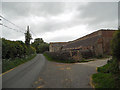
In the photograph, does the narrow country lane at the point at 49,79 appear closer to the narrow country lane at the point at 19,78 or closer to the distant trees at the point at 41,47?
the narrow country lane at the point at 19,78

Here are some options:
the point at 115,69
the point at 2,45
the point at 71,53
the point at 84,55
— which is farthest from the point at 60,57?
the point at 115,69

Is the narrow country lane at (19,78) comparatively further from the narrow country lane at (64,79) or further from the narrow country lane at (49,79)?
the narrow country lane at (64,79)

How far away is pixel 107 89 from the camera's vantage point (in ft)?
13.2

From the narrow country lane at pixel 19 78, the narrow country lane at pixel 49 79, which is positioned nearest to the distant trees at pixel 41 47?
the narrow country lane at pixel 19 78

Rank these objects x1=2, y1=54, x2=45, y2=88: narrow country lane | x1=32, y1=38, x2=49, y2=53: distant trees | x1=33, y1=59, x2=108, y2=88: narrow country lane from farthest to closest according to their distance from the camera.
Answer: x1=32, y1=38, x2=49, y2=53: distant trees < x1=2, y1=54, x2=45, y2=88: narrow country lane < x1=33, y1=59, x2=108, y2=88: narrow country lane

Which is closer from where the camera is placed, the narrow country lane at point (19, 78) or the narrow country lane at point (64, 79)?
the narrow country lane at point (64, 79)

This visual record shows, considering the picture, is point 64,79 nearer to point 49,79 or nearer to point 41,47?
point 49,79

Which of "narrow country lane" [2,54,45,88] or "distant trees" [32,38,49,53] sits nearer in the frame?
"narrow country lane" [2,54,45,88]

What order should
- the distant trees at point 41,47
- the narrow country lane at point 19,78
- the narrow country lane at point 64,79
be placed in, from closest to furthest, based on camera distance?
the narrow country lane at point 64,79 < the narrow country lane at point 19,78 < the distant trees at point 41,47

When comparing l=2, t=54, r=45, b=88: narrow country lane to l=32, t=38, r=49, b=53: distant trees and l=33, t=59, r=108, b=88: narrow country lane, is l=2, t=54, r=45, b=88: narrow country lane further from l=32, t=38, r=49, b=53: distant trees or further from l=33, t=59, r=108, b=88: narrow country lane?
l=32, t=38, r=49, b=53: distant trees

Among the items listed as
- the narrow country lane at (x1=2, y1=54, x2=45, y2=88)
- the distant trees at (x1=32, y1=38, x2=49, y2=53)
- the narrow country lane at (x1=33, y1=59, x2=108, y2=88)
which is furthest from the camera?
the distant trees at (x1=32, y1=38, x2=49, y2=53)

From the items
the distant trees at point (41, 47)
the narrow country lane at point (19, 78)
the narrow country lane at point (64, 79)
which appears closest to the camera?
the narrow country lane at point (64, 79)

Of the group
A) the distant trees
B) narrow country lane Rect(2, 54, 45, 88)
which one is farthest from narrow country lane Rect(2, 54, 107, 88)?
the distant trees

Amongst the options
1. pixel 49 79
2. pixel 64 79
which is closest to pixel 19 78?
pixel 49 79
